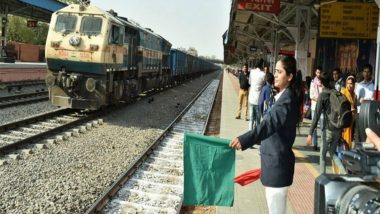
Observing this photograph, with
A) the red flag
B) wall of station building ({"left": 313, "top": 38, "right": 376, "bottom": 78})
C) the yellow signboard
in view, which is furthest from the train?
the red flag

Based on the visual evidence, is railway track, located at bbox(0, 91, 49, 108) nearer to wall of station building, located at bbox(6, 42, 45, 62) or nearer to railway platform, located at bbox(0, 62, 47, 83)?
railway platform, located at bbox(0, 62, 47, 83)

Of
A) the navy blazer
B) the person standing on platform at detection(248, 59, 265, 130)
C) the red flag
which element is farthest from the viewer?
the person standing on platform at detection(248, 59, 265, 130)

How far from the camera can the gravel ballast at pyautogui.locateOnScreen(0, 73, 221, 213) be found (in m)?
6.54

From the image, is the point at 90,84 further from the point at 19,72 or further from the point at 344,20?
the point at 19,72

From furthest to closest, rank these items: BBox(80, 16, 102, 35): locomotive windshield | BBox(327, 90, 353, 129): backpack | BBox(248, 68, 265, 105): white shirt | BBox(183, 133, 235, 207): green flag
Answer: BBox(80, 16, 102, 35): locomotive windshield
BBox(248, 68, 265, 105): white shirt
BBox(327, 90, 353, 129): backpack
BBox(183, 133, 235, 207): green flag

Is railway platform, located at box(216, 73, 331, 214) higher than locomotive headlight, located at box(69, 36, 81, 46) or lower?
lower

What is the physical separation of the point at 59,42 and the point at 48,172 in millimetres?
7685

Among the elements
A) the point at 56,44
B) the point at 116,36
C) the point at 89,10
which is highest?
the point at 89,10

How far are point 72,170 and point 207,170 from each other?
4360 millimetres

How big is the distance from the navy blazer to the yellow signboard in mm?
9071

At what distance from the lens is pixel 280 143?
3934mm

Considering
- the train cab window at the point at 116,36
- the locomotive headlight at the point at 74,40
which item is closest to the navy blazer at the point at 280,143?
the locomotive headlight at the point at 74,40

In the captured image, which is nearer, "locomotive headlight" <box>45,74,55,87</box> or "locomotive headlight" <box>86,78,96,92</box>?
"locomotive headlight" <box>86,78,96,92</box>

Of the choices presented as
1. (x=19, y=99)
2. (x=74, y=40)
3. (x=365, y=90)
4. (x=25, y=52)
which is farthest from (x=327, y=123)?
(x=25, y=52)
